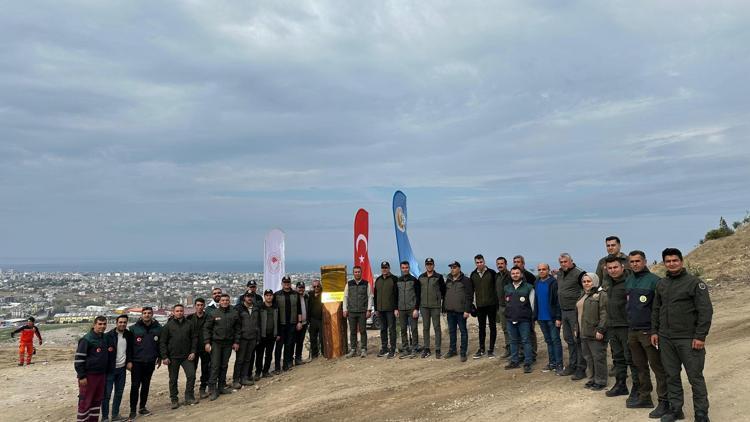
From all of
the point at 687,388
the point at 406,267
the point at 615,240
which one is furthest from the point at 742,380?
the point at 406,267

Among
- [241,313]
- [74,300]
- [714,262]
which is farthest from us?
[74,300]

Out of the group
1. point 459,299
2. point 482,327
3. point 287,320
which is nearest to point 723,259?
point 482,327

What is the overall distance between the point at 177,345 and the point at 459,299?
5553mm

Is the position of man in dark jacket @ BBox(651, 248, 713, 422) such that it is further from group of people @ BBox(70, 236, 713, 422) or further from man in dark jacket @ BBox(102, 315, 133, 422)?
man in dark jacket @ BBox(102, 315, 133, 422)

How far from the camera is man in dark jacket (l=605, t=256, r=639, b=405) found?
6629 mm

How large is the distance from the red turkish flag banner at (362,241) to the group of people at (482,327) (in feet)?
6.38

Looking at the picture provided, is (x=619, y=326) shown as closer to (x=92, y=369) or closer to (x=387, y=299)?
(x=387, y=299)

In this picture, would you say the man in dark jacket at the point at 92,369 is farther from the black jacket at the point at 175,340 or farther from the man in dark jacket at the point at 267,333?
the man in dark jacket at the point at 267,333

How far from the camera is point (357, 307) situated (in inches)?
452

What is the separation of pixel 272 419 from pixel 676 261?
6196 millimetres

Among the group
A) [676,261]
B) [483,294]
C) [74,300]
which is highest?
[676,261]

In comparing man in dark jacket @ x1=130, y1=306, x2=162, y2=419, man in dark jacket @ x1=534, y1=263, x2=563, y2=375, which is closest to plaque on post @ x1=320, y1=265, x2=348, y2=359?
man in dark jacket @ x1=130, y1=306, x2=162, y2=419

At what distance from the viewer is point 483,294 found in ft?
33.2

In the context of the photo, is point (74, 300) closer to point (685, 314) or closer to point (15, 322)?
point (15, 322)
